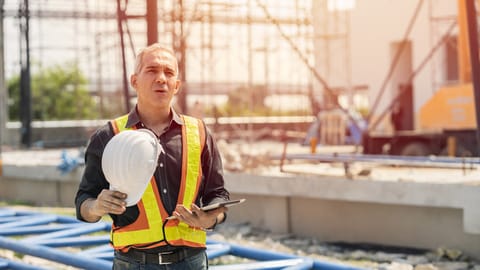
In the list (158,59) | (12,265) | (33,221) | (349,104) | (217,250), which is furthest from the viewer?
(349,104)

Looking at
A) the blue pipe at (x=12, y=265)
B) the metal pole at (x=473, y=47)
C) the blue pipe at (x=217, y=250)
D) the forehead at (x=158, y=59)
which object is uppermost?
the metal pole at (x=473, y=47)

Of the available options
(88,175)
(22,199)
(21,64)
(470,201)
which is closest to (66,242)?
(88,175)

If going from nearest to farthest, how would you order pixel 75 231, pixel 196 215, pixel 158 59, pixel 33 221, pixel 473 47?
1. pixel 196 215
2. pixel 158 59
3. pixel 75 231
4. pixel 33 221
5. pixel 473 47

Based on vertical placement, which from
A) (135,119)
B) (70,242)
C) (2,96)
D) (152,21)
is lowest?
(70,242)

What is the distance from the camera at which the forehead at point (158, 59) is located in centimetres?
258

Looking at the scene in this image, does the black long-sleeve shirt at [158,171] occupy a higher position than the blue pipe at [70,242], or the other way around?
the black long-sleeve shirt at [158,171]

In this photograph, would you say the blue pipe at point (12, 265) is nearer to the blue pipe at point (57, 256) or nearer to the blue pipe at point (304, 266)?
the blue pipe at point (57, 256)

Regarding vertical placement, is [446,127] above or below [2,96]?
below

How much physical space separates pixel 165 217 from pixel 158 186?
4.6 inches

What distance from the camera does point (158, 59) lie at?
2582mm

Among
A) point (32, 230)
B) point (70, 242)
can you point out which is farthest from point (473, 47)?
point (32, 230)

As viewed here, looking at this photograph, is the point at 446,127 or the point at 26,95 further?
the point at 26,95

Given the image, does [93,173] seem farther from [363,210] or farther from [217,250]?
[363,210]

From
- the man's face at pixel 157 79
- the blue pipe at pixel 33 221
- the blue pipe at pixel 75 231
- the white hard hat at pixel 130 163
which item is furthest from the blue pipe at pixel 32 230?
the white hard hat at pixel 130 163
